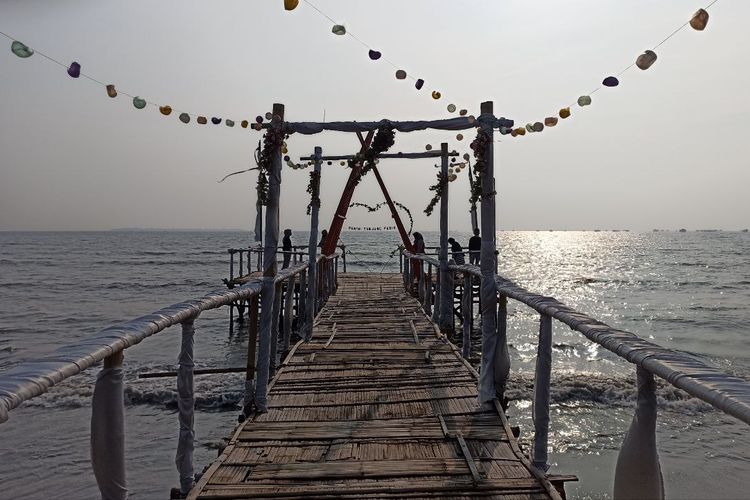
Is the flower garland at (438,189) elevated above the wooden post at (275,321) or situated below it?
above

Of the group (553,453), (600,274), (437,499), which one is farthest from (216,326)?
(600,274)

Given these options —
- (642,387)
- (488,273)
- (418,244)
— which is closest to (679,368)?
(642,387)

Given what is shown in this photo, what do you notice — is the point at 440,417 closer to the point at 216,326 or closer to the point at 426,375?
the point at 426,375

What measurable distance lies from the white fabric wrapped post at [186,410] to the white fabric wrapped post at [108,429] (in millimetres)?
1079

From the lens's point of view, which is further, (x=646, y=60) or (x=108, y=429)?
(x=646, y=60)

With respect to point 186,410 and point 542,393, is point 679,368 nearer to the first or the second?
point 542,393

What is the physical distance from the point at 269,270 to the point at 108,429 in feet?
10.6

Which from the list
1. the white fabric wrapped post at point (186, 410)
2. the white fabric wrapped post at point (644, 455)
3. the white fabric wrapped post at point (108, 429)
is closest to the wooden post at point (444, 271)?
the white fabric wrapped post at point (186, 410)

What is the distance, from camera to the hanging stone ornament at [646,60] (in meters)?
5.17

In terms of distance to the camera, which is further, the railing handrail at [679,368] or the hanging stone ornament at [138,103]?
the hanging stone ornament at [138,103]

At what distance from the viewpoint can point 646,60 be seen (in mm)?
Result: 5211

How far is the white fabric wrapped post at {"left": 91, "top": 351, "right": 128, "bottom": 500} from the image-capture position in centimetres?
256

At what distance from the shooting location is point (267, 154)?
5.91 meters

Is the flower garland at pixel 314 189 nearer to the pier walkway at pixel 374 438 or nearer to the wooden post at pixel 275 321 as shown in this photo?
the pier walkway at pixel 374 438
